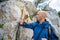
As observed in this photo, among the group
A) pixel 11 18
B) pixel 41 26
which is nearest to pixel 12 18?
pixel 11 18

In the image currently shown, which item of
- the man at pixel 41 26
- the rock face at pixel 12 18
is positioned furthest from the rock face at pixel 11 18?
the man at pixel 41 26

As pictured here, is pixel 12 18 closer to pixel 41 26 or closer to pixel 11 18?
pixel 11 18

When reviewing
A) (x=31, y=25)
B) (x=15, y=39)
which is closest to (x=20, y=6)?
(x=15, y=39)

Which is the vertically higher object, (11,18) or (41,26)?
(41,26)

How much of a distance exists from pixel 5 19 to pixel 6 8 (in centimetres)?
91

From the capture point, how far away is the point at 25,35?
1285 cm

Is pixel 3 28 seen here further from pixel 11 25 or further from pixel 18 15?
pixel 18 15

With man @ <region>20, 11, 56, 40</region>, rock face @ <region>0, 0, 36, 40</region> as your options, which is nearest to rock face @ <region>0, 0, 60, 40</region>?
rock face @ <region>0, 0, 36, 40</region>

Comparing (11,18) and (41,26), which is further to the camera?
(11,18)

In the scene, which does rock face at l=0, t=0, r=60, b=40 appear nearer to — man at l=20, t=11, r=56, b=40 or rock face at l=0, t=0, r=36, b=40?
rock face at l=0, t=0, r=36, b=40

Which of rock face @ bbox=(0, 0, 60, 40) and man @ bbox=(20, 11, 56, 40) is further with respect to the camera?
rock face @ bbox=(0, 0, 60, 40)

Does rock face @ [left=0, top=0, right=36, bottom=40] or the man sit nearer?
the man

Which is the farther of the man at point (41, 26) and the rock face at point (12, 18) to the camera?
the rock face at point (12, 18)

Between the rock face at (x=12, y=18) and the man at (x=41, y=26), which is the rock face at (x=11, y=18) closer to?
the rock face at (x=12, y=18)
